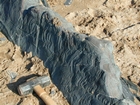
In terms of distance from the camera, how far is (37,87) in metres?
4.81

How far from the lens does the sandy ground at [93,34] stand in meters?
4.90

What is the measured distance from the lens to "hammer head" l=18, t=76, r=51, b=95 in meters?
4.73

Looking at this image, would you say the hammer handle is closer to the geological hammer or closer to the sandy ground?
the geological hammer

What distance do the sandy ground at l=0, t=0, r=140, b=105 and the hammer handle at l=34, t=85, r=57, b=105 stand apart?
0.12 metres

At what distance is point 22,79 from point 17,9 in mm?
1381

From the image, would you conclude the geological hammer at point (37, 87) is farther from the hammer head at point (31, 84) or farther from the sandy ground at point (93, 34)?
the sandy ground at point (93, 34)

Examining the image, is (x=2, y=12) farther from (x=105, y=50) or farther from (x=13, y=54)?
(x=105, y=50)

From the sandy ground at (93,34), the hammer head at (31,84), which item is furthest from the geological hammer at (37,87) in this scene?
the sandy ground at (93,34)

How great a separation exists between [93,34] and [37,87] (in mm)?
1797

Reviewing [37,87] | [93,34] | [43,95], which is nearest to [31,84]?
[37,87]

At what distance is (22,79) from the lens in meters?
5.08

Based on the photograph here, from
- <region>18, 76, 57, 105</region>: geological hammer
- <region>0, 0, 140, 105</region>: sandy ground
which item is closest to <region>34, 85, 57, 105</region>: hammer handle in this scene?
<region>18, 76, 57, 105</region>: geological hammer

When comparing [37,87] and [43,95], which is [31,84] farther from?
[43,95]

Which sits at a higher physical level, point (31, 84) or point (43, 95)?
point (31, 84)
